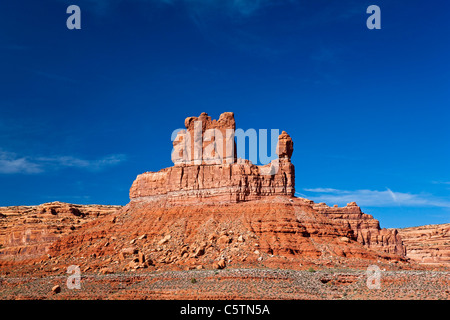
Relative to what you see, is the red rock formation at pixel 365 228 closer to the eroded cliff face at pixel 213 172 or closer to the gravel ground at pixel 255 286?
the eroded cliff face at pixel 213 172

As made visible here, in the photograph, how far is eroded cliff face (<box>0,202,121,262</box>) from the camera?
110569 mm

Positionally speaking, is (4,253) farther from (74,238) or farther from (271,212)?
(271,212)

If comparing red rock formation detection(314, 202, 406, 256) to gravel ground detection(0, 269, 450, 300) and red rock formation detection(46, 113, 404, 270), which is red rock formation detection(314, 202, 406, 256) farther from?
gravel ground detection(0, 269, 450, 300)

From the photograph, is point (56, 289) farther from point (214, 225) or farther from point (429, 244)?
point (429, 244)

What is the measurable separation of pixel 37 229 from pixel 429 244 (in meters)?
98.3

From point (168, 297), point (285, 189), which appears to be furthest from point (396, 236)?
point (168, 297)

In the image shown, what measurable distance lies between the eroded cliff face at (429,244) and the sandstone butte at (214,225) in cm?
5120

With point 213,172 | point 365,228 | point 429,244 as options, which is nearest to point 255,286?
point 213,172

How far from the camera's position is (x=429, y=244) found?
143m

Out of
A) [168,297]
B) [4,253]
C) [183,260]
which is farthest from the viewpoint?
[4,253]

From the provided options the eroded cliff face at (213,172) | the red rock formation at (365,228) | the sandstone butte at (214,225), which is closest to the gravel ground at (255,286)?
the sandstone butte at (214,225)

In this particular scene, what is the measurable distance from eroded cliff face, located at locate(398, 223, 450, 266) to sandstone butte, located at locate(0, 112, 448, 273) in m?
51.2
